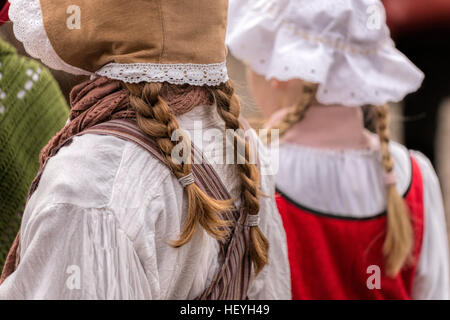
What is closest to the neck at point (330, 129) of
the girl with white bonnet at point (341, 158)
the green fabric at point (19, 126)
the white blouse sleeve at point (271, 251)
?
the girl with white bonnet at point (341, 158)

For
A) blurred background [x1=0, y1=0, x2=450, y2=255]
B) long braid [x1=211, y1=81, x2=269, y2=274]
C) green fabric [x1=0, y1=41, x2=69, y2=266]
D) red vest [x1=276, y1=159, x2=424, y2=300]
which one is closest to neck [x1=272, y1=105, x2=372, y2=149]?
red vest [x1=276, y1=159, x2=424, y2=300]

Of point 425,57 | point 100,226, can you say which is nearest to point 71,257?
point 100,226

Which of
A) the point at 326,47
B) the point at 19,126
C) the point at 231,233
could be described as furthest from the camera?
the point at 326,47

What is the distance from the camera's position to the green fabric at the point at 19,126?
1.16m

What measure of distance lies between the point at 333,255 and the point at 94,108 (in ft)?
3.19

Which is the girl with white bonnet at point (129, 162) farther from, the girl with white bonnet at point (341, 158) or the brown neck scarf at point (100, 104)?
the girl with white bonnet at point (341, 158)

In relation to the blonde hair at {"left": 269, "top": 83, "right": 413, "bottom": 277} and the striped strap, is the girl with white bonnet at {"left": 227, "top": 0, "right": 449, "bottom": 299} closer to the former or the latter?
the blonde hair at {"left": 269, "top": 83, "right": 413, "bottom": 277}

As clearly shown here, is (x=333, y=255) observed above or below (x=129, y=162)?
below

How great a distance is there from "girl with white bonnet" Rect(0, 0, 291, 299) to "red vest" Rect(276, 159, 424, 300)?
603 millimetres

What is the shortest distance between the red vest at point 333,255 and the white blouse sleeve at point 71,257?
33.7 inches

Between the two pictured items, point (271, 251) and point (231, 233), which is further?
point (271, 251)

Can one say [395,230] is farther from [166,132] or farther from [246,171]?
[166,132]

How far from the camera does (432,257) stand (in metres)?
1.72

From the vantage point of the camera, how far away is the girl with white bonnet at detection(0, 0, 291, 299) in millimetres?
821
